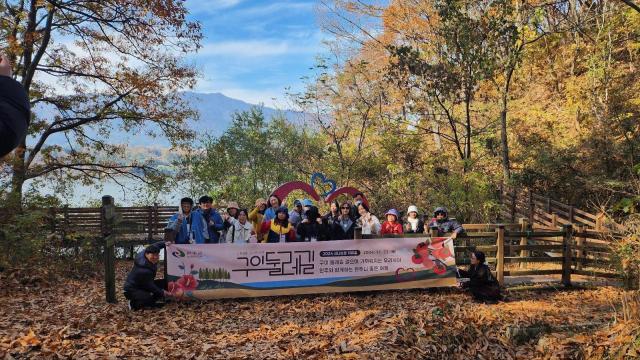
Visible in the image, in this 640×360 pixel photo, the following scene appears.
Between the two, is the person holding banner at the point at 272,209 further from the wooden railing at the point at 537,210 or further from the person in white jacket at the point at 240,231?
the wooden railing at the point at 537,210

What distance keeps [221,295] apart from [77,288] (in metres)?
4.23

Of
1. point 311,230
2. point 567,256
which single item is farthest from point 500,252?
point 311,230

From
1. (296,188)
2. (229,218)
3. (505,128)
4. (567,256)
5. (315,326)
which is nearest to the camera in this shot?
(315,326)

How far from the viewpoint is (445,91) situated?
18500 millimetres

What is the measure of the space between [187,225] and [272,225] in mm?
1806

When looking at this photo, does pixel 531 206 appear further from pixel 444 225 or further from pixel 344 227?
pixel 344 227

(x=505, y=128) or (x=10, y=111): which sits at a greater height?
(x=505, y=128)

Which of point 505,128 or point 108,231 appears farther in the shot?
point 505,128

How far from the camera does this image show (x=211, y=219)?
31.4 ft

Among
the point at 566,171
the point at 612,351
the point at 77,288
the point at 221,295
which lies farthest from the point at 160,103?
the point at 566,171

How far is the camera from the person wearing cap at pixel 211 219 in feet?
31.0

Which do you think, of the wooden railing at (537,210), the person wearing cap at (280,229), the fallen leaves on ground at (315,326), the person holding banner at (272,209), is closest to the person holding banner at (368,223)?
the fallen leaves on ground at (315,326)

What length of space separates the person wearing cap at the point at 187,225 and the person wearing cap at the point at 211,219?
0.14m

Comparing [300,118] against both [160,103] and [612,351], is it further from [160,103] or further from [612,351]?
[612,351]
